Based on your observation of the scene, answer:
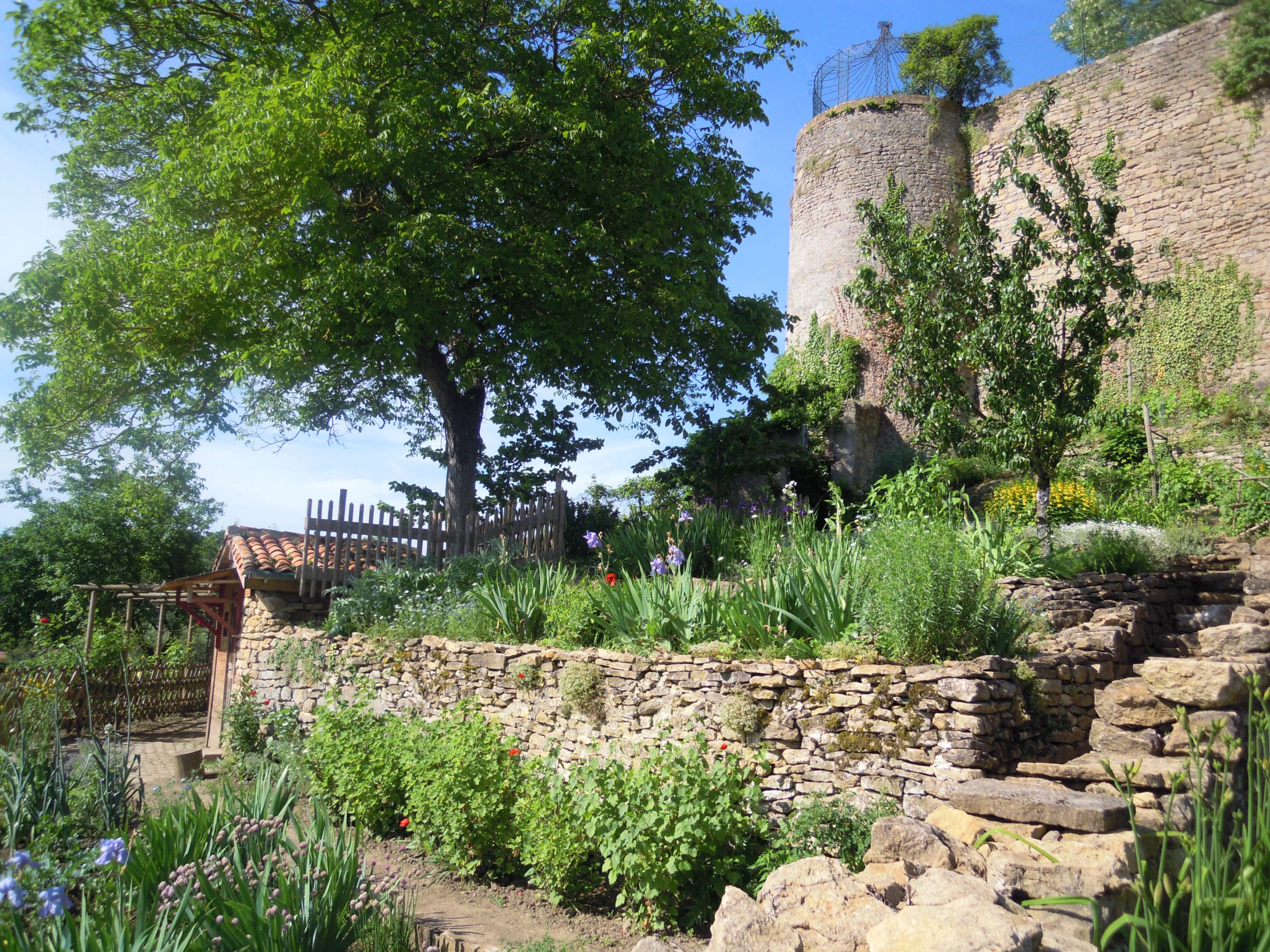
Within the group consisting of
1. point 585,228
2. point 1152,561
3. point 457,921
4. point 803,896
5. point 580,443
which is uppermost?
point 585,228

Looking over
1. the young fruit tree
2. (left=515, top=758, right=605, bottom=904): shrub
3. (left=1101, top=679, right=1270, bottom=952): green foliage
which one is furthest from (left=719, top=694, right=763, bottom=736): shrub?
the young fruit tree

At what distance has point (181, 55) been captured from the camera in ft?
40.7

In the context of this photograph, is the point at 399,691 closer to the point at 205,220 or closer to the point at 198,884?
the point at 198,884

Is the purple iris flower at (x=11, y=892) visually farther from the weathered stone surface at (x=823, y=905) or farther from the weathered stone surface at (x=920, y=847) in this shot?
the weathered stone surface at (x=920, y=847)

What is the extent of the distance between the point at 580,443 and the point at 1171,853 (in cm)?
1213

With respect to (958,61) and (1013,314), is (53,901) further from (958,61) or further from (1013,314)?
(958,61)

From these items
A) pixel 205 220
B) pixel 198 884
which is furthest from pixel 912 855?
pixel 205 220

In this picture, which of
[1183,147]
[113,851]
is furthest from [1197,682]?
[1183,147]

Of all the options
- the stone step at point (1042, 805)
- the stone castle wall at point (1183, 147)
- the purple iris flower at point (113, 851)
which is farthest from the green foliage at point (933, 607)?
the stone castle wall at point (1183, 147)

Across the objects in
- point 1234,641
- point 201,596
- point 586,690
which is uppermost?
point 1234,641

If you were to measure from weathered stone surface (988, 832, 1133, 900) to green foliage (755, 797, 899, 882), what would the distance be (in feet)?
4.17

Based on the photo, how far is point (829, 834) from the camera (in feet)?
15.9

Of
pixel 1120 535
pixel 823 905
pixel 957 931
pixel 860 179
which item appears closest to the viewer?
pixel 957 931

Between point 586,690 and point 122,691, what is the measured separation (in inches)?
492
